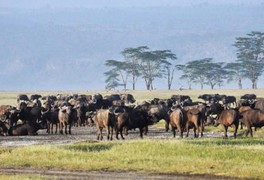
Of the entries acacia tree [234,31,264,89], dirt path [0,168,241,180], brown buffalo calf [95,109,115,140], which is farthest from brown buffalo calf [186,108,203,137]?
acacia tree [234,31,264,89]

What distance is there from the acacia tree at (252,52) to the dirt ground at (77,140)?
92.5 metres

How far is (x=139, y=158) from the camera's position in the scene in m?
26.2

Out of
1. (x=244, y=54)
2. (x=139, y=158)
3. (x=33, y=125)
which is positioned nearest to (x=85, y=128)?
(x=33, y=125)

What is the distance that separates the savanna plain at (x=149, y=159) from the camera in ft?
76.9

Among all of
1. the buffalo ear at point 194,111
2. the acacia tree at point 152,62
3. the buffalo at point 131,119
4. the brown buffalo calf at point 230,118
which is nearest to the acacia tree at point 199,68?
the acacia tree at point 152,62

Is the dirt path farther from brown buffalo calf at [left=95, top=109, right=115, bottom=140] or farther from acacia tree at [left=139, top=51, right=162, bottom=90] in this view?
acacia tree at [left=139, top=51, right=162, bottom=90]

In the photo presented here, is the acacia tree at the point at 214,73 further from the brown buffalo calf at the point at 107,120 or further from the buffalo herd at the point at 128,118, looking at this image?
the brown buffalo calf at the point at 107,120

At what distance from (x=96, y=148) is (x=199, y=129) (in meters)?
9.46

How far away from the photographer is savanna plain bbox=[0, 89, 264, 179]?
76.9 feet

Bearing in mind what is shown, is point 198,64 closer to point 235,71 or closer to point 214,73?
point 214,73

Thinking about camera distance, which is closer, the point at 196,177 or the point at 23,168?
the point at 196,177

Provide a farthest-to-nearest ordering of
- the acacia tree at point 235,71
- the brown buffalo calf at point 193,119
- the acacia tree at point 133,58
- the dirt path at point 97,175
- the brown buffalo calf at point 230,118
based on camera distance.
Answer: the acacia tree at point 235,71, the acacia tree at point 133,58, the brown buffalo calf at point 193,119, the brown buffalo calf at point 230,118, the dirt path at point 97,175

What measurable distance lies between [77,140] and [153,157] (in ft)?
29.7

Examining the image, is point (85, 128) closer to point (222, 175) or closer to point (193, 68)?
point (222, 175)
